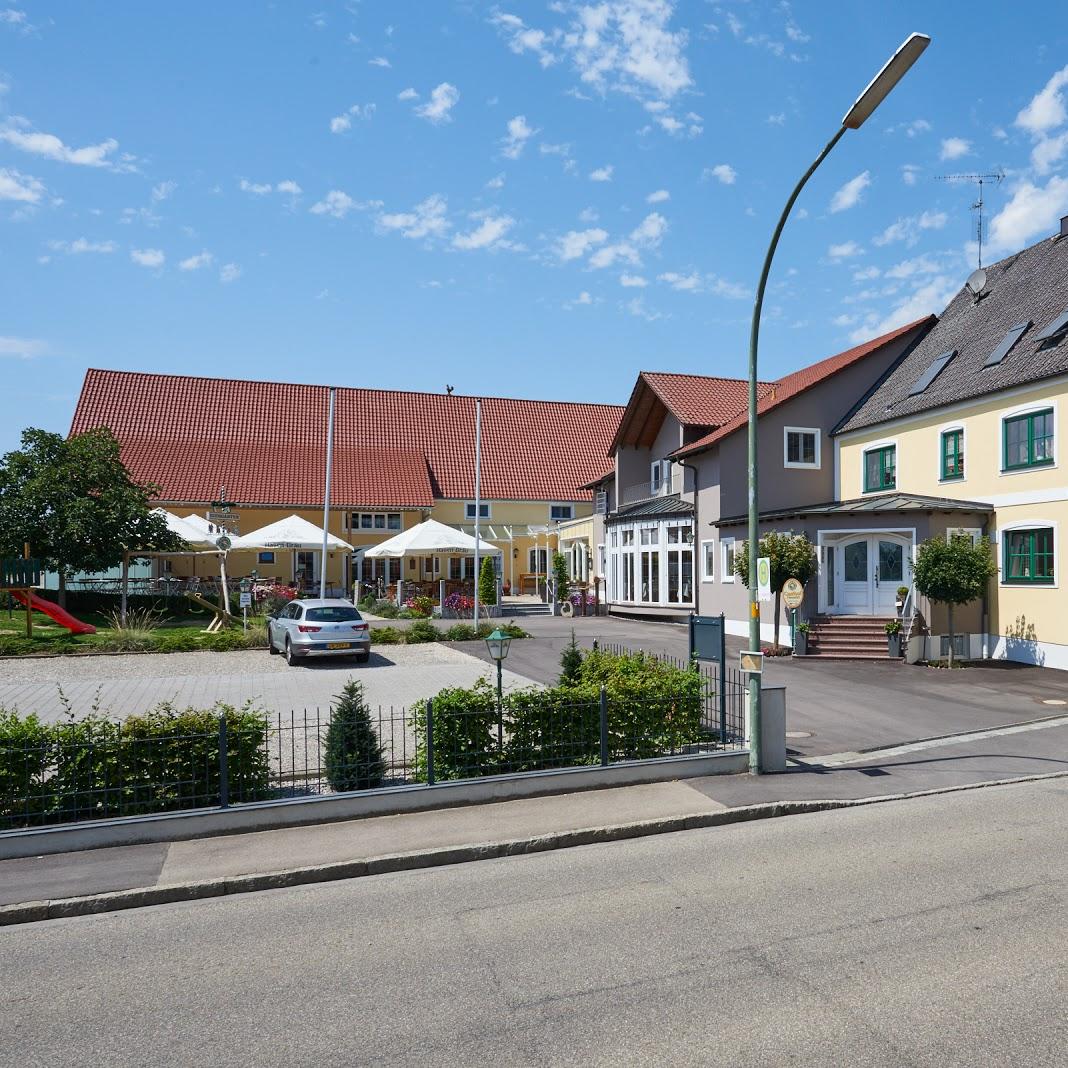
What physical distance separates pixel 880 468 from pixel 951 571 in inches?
275

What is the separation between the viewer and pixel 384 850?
7.55 metres

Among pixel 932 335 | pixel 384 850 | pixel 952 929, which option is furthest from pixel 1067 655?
pixel 384 850

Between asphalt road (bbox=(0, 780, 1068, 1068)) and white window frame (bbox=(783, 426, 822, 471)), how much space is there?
20359 mm

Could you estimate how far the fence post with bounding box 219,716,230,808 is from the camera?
8203 mm

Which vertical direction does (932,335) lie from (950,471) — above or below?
above

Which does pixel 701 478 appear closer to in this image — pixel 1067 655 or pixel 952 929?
pixel 1067 655

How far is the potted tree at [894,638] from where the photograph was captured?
20.6 m

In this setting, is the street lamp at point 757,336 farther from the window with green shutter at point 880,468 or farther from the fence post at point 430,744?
the window with green shutter at point 880,468

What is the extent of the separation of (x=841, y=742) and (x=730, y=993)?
7.74m

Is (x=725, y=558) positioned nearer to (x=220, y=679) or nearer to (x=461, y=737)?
(x=220, y=679)

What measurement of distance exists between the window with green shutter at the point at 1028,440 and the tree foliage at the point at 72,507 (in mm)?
25156

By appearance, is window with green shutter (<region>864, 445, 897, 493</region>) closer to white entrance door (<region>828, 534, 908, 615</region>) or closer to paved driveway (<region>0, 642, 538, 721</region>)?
white entrance door (<region>828, 534, 908, 615</region>)

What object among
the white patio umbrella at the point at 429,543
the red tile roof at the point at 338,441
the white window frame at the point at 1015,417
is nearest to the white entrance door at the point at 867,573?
the white window frame at the point at 1015,417

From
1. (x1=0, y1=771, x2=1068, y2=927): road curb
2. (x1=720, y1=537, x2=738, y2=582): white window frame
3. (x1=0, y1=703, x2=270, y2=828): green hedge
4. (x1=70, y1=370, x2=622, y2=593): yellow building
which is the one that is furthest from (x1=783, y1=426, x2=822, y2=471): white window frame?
(x1=0, y1=703, x2=270, y2=828): green hedge
